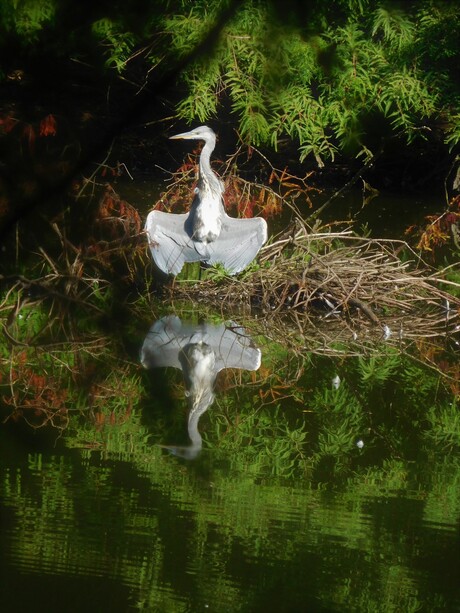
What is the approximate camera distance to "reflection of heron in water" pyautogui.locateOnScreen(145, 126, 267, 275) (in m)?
6.87

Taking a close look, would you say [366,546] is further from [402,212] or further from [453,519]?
[402,212]

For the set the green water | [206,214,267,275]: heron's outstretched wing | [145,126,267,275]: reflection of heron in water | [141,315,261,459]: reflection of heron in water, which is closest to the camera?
the green water

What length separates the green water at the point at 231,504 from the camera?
7.06 ft

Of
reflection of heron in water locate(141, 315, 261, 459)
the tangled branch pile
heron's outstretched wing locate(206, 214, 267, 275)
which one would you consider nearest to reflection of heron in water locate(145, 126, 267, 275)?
heron's outstretched wing locate(206, 214, 267, 275)

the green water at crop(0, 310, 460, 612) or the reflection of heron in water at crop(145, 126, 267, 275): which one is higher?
the reflection of heron in water at crop(145, 126, 267, 275)

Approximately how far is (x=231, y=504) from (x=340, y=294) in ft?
11.7

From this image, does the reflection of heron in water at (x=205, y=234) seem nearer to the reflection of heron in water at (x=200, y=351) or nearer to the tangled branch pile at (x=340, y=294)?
the tangled branch pile at (x=340, y=294)

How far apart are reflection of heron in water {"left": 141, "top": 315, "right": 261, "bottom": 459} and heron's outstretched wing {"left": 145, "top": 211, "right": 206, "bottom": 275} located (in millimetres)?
739

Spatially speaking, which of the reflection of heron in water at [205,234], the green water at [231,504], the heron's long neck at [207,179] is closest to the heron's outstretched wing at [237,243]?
the reflection of heron in water at [205,234]

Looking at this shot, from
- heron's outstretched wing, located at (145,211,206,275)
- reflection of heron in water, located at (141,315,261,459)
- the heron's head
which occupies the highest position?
the heron's head

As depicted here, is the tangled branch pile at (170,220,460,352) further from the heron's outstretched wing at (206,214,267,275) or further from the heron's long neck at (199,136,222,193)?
the heron's long neck at (199,136,222,193)

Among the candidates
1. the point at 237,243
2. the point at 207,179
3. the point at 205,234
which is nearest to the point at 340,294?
the point at 237,243

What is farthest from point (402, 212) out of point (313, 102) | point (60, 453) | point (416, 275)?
point (60, 453)

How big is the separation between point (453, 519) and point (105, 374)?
184 centimetres
